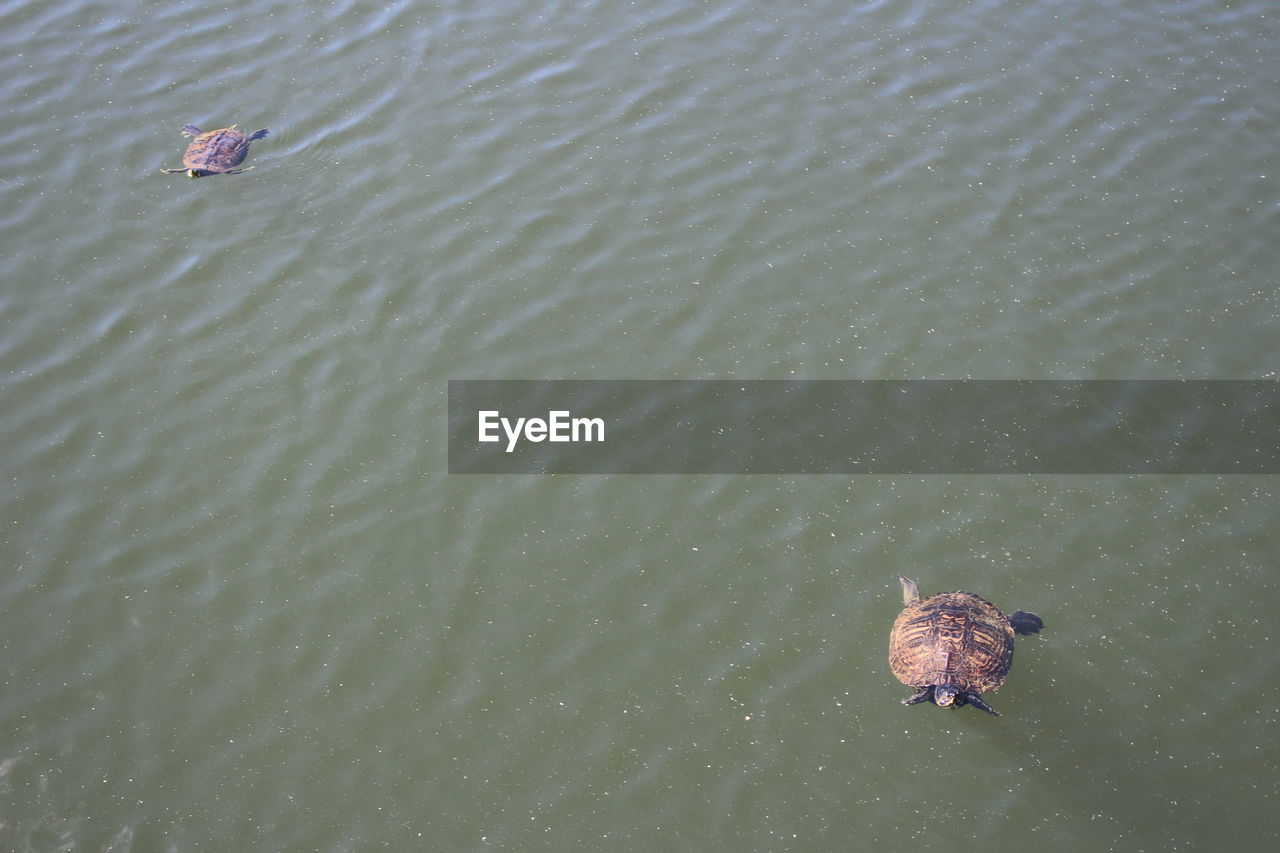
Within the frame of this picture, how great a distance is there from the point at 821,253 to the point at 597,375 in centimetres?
230

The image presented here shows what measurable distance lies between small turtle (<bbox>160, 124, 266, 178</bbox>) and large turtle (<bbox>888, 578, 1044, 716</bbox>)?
278 inches

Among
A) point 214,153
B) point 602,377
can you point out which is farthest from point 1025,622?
point 214,153

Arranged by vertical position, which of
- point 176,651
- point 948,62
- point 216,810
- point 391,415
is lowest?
point 216,810

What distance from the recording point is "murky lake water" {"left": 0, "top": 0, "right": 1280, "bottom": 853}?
20.4 feet

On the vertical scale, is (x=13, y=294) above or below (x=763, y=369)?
above

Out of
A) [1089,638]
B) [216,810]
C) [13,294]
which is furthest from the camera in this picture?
[13,294]

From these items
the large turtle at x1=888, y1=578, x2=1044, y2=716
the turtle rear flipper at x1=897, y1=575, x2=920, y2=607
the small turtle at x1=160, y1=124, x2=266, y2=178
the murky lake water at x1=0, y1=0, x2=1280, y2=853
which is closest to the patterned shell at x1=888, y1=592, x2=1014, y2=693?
the large turtle at x1=888, y1=578, x2=1044, y2=716

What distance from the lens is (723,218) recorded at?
939 centimetres

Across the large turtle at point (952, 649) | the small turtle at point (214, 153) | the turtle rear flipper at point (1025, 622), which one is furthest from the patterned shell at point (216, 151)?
the turtle rear flipper at point (1025, 622)

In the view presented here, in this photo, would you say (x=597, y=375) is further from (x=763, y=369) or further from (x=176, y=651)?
(x=176, y=651)

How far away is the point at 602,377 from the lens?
27.0 ft

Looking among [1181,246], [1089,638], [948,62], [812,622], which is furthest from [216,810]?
[948,62]

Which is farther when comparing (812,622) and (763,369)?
(763,369)

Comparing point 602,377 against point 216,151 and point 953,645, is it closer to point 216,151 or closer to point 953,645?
point 953,645
